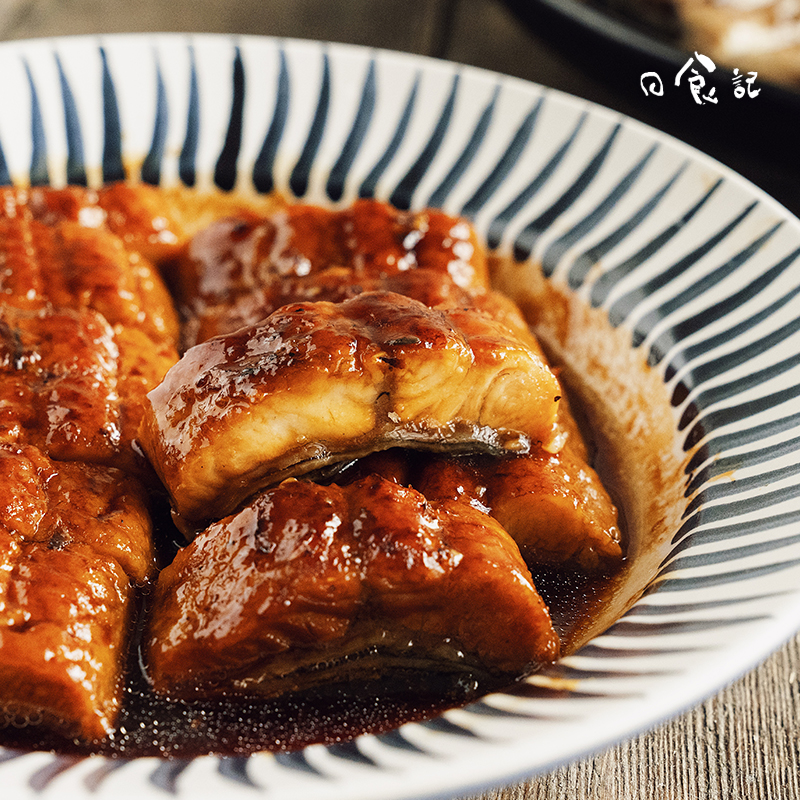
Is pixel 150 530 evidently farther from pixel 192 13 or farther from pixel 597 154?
pixel 192 13

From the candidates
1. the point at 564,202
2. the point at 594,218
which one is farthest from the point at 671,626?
the point at 564,202

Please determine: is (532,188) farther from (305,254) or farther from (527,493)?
(527,493)

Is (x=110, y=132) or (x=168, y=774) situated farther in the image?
(x=110, y=132)

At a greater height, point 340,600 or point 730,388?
point 730,388

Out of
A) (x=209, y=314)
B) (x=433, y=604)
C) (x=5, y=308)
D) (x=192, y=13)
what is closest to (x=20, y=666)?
(x=433, y=604)

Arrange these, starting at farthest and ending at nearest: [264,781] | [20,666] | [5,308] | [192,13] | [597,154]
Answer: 1. [192,13]
2. [597,154]
3. [5,308]
4. [20,666]
5. [264,781]

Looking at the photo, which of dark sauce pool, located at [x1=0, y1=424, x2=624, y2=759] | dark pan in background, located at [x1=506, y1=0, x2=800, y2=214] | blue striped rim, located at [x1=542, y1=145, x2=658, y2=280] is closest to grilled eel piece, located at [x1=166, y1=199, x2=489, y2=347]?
blue striped rim, located at [x1=542, y1=145, x2=658, y2=280]
